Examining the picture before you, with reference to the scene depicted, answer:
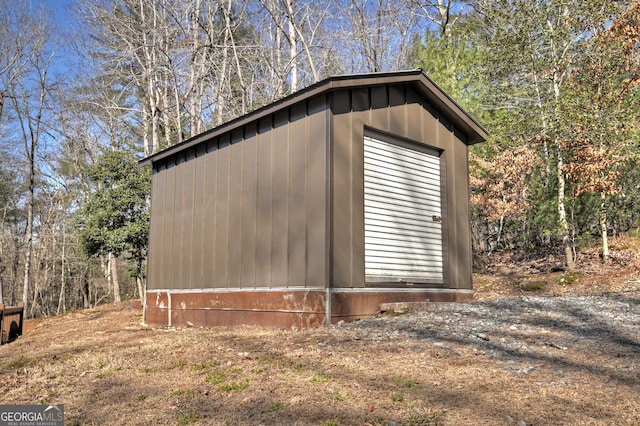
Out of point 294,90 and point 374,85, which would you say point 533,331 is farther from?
point 294,90

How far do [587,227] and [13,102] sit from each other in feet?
76.0

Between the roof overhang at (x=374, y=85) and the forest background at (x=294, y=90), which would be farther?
the forest background at (x=294, y=90)

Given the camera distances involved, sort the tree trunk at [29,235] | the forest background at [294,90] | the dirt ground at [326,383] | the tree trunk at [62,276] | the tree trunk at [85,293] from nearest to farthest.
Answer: the dirt ground at [326,383] → the forest background at [294,90] → the tree trunk at [29,235] → the tree trunk at [62,276] → the tree trunk at [85,293]

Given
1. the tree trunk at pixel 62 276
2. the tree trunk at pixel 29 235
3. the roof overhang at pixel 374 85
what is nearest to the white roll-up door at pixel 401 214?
the roof overhang at pixel 374 85

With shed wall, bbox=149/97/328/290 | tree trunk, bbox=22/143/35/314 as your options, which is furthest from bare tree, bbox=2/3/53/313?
shed wall, bbox=149/97/328/290

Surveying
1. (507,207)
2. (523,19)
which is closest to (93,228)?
(507,207)

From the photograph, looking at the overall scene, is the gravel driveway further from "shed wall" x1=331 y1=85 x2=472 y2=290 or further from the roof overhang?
the roof overhang

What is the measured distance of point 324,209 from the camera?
6711 mm

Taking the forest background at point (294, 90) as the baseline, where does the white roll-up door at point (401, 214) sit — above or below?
below

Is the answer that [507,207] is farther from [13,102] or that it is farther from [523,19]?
[13,102]

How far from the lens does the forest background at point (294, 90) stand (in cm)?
1330

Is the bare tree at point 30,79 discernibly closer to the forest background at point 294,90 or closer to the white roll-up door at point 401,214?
the forest background at point 294,90

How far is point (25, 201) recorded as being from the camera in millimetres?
26812

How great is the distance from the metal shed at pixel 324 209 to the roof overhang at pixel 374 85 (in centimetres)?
2
